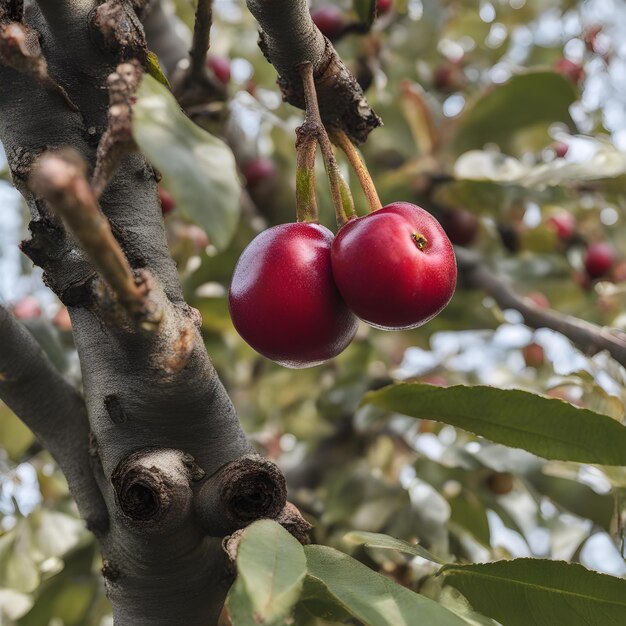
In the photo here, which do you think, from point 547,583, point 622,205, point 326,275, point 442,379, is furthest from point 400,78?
point 547,583

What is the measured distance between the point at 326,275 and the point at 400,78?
131 cm

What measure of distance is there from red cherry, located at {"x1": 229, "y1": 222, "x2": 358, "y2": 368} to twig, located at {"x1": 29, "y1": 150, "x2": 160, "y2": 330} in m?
0.18

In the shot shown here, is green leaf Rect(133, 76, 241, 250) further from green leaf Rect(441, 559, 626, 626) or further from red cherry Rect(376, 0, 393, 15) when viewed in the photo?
red cherry Rect(376, 0, 393, 15)

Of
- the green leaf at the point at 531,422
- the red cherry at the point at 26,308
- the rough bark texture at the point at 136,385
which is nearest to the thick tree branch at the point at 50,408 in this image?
the rough bark texture at the point at 136,385

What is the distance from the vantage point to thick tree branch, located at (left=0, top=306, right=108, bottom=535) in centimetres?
67

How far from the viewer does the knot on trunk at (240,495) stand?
578mm

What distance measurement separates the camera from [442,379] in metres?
1.63

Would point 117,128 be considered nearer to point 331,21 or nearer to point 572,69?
point 331,21

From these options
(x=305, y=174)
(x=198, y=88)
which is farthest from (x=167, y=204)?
(x=305, y=174)

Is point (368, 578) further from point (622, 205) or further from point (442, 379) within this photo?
point (622, 205)

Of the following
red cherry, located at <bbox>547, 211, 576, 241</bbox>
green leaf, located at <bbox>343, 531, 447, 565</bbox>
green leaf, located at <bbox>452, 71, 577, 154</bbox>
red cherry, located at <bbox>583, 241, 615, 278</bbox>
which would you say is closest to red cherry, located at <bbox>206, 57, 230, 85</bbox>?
green leaf, located at <bbox>452, 71, 577, 154</bbox>

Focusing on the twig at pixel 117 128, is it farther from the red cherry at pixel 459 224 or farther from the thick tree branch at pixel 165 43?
the red cherry at pixel 459 224

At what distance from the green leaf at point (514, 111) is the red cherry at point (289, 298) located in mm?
919

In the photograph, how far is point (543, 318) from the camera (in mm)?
1313
